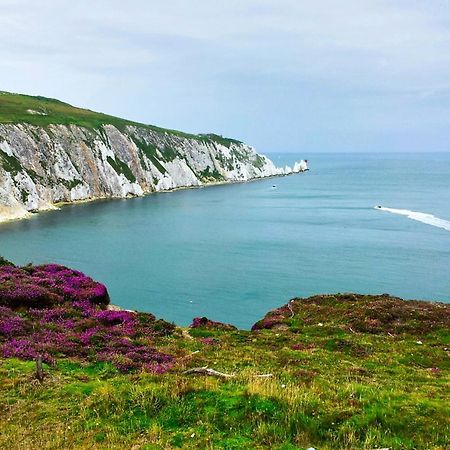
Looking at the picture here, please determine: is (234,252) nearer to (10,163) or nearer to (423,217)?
(423,217)

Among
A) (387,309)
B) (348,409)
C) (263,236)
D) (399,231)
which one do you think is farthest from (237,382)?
(399,231)

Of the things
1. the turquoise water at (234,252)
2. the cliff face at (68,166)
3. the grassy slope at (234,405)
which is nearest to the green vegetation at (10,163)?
the cliff face at (68,166)

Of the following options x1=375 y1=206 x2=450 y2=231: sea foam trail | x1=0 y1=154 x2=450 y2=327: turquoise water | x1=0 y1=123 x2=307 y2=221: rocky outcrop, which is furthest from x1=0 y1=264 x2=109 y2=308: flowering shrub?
x1=375 y1=206 x2=450 y2=231: sea foam trail

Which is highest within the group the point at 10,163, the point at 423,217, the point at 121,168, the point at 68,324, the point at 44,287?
Answer: the point at 10,163

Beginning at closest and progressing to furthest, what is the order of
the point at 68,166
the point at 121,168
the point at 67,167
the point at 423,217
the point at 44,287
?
the point at 44,287 < the point at 423,217 < the point at 67,167 < the point at 68,166 < the point at 121,168

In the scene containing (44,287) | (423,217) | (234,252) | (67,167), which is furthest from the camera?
(67,167)

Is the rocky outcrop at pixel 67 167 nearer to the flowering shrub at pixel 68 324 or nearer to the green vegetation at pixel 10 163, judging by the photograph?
the green vegetation at pixel 10 163

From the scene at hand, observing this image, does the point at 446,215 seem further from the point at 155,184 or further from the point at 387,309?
the point at 155,184

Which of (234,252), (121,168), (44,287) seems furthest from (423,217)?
(44,287)
